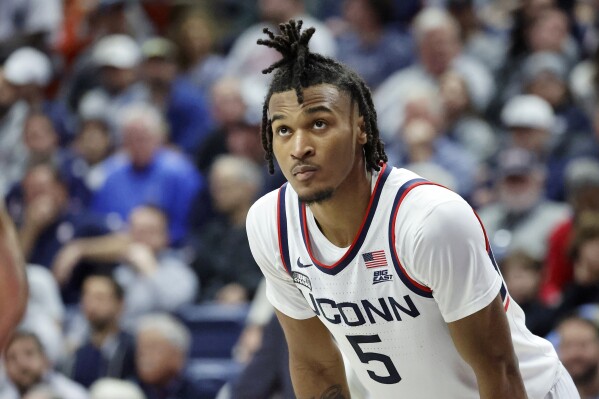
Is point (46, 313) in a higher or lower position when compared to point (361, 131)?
lower

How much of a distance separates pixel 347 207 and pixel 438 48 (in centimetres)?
528

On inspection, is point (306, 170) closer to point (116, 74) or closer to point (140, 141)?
point (140, 141)

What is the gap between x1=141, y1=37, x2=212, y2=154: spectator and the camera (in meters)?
9.61

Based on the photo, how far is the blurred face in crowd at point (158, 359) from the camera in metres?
6.92

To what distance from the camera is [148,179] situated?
8.69 metres

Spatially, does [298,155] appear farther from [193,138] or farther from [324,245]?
[193,138]

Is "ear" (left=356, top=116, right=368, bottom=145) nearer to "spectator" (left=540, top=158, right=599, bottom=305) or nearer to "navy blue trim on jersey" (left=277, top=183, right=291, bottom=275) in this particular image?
"navy blue trim on jersey" (left=277, top=183, right=291, bottom=275)

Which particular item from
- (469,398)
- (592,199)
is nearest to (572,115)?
(592,199)

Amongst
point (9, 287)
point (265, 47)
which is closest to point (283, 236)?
point (9, 287)

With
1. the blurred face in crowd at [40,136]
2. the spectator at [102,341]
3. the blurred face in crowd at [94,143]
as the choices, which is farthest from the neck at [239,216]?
the blurred face in crowd at [40,136]

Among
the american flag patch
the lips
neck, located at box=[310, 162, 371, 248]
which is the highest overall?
the lips

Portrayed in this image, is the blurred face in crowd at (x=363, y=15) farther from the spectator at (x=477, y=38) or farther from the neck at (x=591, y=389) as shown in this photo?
the neck at (x=591, y=389)

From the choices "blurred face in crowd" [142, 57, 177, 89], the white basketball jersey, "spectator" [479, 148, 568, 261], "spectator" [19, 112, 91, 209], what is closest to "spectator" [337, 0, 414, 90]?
"blurred face in crowd" [142, 57, 177, 89]

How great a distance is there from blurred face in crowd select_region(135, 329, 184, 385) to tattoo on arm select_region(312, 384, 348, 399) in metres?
3.03
